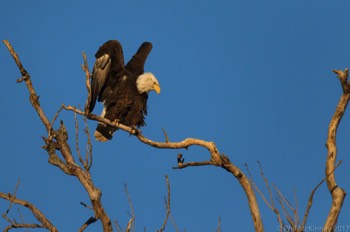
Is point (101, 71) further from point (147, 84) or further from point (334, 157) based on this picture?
point (334, 157)

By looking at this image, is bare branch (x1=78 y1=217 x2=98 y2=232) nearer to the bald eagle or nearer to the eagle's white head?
the bald eagle

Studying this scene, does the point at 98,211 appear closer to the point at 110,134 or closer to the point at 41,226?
the point at 41,226

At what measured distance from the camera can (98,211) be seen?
4664 millimetres

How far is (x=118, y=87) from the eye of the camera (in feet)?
25.3

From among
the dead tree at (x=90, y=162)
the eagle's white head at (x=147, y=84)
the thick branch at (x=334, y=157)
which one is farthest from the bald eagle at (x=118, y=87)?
the thick branch at (x=334, y=157)

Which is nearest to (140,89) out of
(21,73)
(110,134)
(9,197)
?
(110,134)

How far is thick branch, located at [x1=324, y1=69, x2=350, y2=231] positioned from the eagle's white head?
3478 mm

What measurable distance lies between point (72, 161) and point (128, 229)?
958 millimetres

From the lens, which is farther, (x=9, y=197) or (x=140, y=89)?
(x=140, y=89)

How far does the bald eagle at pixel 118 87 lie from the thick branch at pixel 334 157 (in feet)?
11.5

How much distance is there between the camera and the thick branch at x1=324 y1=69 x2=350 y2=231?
4.10 meters

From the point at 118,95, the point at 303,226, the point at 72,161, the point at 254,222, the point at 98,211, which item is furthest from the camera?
the point at 118,95

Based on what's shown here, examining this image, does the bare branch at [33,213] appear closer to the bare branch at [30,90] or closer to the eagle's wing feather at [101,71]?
the bare branch at [30,90]

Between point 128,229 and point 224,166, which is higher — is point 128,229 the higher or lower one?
the lower one
